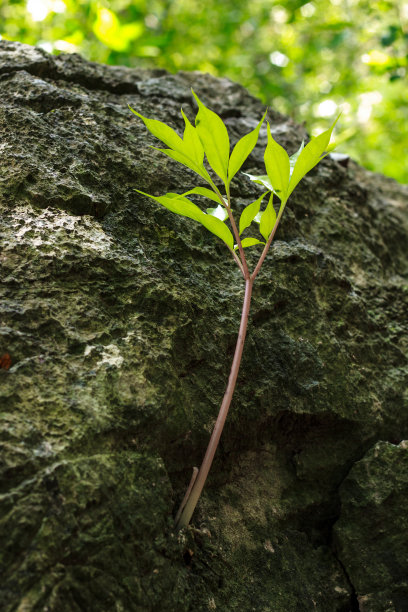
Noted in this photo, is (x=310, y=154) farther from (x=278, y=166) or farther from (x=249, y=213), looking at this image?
(x=249, y=213)

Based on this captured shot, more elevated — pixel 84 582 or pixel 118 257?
pixel 118 257

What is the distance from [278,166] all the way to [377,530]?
3.11ft

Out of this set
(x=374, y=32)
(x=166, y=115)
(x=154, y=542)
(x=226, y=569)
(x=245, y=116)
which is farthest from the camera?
(x=374, y=32)

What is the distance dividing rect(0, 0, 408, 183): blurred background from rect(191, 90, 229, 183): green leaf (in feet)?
8.04

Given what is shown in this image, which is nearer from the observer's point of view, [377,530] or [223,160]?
[223,160]

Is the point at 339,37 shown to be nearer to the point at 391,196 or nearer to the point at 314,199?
the point at 391,196

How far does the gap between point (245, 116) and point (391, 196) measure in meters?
0.93

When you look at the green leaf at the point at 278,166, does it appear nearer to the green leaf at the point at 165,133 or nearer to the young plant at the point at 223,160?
the young plant at the point at 223,160

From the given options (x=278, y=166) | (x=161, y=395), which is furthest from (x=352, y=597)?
(x=278, y=166)

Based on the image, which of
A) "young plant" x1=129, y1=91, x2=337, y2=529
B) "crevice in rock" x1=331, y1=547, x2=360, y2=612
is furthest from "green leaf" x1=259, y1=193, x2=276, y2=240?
"crevice in rock" x1=331, y1=547, x2=360, y2=612

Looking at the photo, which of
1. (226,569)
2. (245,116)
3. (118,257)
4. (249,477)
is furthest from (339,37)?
(226,569)

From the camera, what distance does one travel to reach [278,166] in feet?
3.38

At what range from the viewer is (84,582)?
2.45 feet

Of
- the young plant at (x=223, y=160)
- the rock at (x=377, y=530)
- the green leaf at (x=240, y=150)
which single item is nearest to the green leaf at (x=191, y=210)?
the young plant at (x=223, y=160)
